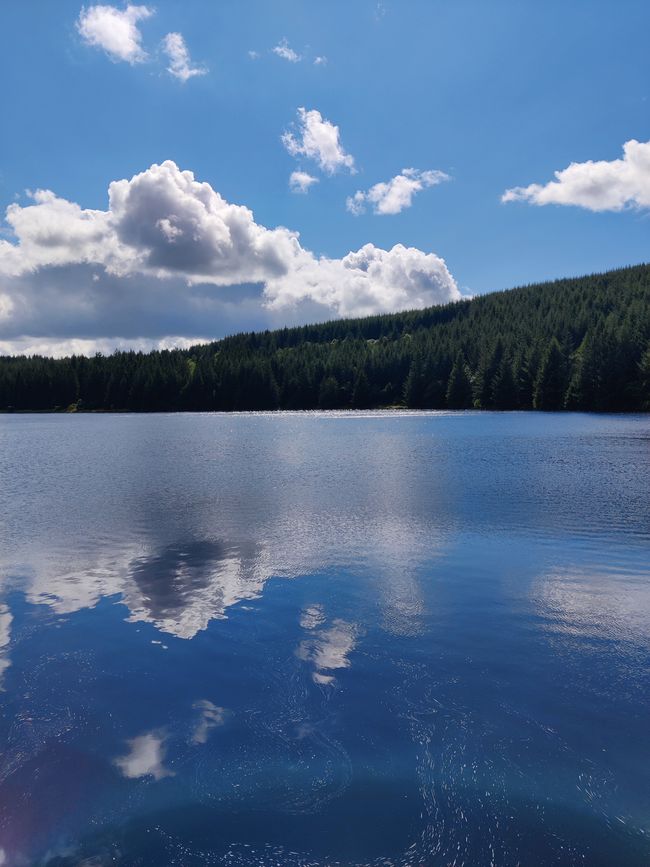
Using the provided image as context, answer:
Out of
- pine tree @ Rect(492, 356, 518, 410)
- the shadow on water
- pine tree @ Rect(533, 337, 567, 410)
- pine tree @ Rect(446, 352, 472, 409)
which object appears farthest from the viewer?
pine tree @ Rect(446, 352, 472, 409)

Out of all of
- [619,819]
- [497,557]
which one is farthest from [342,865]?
[497,557]

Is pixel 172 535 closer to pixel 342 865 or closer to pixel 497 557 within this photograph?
pixel 497 557

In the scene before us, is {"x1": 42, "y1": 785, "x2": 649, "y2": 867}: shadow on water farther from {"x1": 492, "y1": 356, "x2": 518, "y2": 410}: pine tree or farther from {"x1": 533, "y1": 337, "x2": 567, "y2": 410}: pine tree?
{"x1": 492, "y1": 356, "x2": 518, "y2": 410}: pine tree

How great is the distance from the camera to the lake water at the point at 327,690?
8.15 m

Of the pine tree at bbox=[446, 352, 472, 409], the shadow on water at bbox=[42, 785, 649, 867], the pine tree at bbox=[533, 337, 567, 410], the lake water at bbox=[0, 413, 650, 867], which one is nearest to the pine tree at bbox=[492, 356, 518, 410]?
the pine tree at bbox=[446, 352, 472, 409]

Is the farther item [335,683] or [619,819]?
[335,683]

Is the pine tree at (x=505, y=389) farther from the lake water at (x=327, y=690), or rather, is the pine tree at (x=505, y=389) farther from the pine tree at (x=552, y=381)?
the lake water at (x=327, y=690)

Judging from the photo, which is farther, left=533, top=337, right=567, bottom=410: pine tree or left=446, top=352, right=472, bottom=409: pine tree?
left=446, top=352, right=472, bottom=409: pine tree

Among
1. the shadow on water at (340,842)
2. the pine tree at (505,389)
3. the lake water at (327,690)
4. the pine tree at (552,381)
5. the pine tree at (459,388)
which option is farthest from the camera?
the pine tree at (459,388)

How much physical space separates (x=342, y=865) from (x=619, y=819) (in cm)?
405

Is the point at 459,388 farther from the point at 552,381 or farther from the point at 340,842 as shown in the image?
the point at 340,842

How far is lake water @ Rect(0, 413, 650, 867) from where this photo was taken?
321 inches

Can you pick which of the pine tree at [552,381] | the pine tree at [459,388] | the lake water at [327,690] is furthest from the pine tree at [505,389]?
the lake water at [327,690]

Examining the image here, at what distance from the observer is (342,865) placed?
7.49 m
